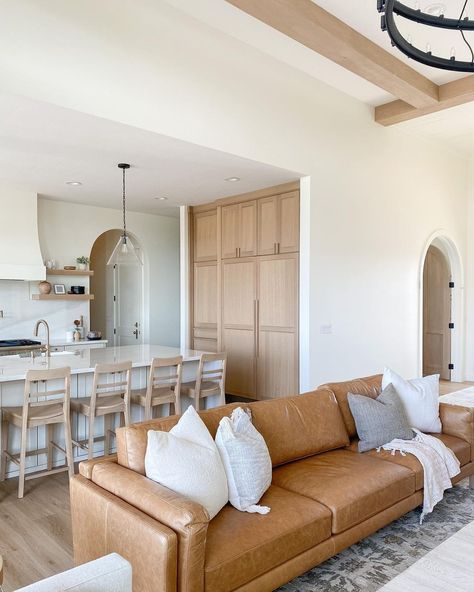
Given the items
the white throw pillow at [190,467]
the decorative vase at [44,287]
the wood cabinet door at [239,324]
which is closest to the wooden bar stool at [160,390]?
the wood cabinet door at [239,324]

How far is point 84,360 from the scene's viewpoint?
4.38 m

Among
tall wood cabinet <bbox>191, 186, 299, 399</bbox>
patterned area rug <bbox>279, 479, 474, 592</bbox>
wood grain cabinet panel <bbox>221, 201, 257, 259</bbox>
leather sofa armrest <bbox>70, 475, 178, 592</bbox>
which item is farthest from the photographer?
wood grain cabinet panel <bbox>221, 201, 257, 259</bbox>

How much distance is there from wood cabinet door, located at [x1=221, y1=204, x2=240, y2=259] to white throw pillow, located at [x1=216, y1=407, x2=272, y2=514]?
3883 millimetres

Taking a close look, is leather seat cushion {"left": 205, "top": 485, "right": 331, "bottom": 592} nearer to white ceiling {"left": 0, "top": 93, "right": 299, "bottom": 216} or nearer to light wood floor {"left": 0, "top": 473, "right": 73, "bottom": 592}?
light wood floor {"left": 0, "top": 473, "right": 73, "bottom": 592}

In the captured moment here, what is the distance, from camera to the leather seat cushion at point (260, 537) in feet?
6.13

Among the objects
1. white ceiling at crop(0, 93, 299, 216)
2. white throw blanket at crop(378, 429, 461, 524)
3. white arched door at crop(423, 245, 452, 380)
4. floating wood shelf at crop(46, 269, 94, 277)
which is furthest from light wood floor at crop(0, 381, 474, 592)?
white arched door at crop(423, 245, 452, 380)

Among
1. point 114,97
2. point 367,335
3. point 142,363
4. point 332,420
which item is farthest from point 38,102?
point 367,335

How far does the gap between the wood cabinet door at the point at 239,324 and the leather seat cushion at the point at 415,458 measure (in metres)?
2.76

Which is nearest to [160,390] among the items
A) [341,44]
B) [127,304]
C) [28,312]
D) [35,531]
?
[35,531]

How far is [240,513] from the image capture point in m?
2.21

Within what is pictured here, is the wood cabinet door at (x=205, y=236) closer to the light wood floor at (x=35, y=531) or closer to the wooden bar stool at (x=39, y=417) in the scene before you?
the wooden bar stool at (x=39, y=417)

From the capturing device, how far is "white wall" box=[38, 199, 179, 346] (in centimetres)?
659

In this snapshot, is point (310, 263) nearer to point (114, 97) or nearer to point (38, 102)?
point (114, 97)

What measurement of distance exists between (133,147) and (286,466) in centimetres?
289
